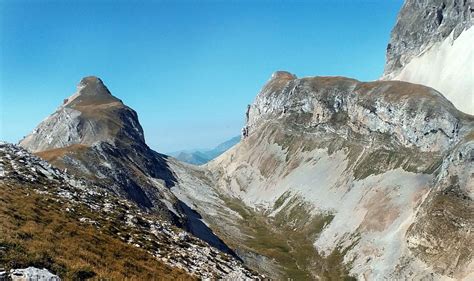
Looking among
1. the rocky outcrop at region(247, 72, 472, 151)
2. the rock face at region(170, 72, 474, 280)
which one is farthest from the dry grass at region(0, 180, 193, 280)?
the rocky outcrop at region(247, 72, 472, 151)

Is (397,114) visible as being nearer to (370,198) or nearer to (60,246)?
(370,198)

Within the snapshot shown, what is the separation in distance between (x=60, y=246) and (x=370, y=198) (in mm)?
113730

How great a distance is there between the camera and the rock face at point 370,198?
96.0m

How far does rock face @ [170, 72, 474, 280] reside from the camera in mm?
96000

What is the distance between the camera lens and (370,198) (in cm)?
12862

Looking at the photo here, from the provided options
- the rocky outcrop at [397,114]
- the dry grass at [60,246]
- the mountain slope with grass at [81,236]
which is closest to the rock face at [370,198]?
the rocky outcrop at [397,114]

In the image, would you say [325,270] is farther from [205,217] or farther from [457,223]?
[205,217]

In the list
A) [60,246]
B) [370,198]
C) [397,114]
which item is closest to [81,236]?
[60,246]

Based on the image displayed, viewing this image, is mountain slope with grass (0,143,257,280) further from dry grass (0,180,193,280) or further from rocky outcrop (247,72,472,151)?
rocky outcrop (247,72,472,151)

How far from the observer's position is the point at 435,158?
12725 centimetres

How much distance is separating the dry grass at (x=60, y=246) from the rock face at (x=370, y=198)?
72123 mm

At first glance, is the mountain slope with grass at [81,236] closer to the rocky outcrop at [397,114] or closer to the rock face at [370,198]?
the rock face at [370,198]

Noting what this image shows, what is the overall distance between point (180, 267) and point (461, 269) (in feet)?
224

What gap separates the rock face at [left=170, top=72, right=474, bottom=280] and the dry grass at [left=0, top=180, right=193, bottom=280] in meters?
72.1
